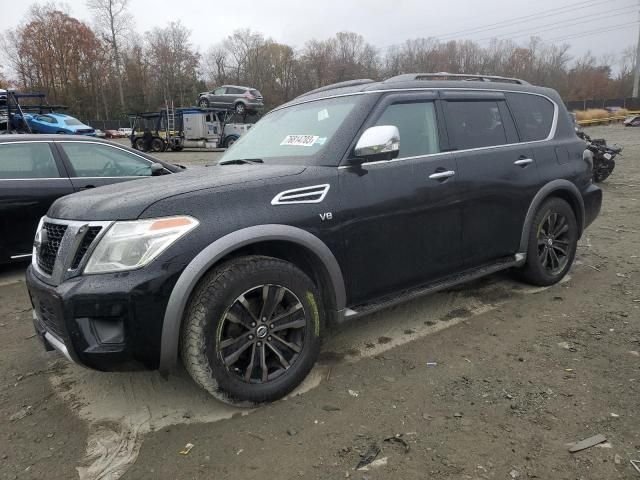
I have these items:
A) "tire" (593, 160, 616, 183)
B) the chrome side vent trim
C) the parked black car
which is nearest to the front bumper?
the chrome side vent trim

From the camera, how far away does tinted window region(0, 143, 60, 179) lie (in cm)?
512

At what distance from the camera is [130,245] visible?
2.37 m

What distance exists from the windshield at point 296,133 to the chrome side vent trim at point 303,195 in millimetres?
280

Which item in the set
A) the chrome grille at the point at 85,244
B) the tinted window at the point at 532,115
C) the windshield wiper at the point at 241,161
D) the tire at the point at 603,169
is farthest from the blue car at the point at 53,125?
the chrome grille at the point at 85,244

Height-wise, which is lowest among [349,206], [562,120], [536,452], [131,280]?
[536,452]

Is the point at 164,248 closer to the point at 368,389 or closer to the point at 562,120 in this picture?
the point at 368,389

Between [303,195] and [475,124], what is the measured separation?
181 cm

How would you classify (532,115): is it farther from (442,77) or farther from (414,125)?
(414,125)

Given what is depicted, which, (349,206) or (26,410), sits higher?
(349,206)

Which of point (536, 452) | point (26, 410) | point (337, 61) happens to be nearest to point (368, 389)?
point (536, 452)

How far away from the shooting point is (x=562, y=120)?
4566mm

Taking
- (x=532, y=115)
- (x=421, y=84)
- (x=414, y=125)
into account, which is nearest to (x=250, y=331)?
(x=414, y=125)

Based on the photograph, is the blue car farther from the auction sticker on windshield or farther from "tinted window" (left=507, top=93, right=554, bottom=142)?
"tinted window" (left=507, top=93, right=554, bottom=142)

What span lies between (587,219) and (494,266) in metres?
1.49
